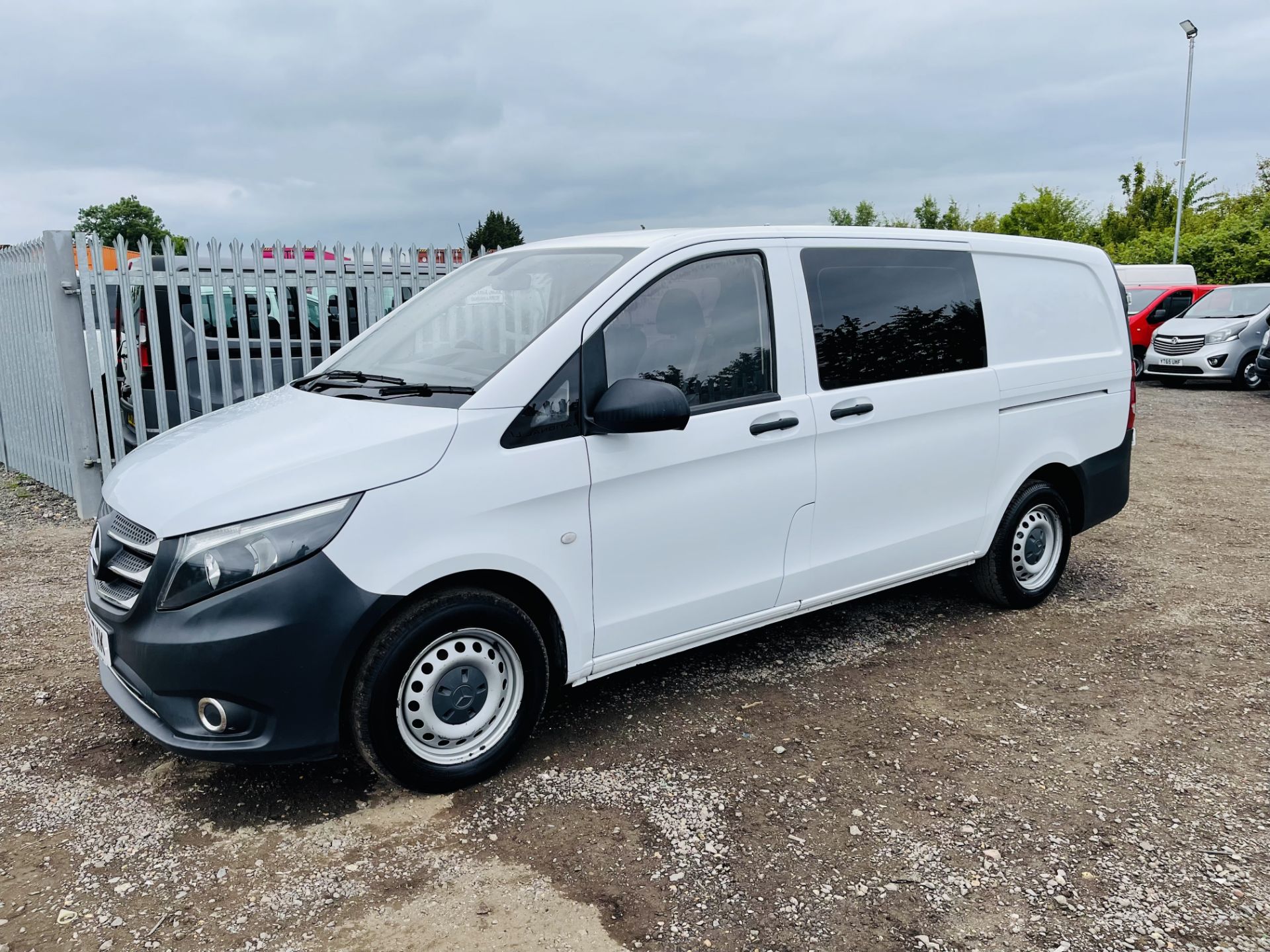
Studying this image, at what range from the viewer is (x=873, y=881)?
2.94 m

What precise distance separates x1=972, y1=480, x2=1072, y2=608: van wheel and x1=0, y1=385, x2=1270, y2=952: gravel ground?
0.29 m

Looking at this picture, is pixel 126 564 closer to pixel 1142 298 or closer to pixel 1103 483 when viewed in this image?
pixel 1103 483

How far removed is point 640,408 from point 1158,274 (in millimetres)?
23774

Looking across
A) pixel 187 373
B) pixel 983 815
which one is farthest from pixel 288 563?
pixel 187 373

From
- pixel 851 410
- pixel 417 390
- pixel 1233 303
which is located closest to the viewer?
pixel 417 390

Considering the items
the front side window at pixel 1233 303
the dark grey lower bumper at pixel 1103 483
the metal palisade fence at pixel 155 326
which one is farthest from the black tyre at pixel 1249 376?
the metal palisade fence at pixel 155 326

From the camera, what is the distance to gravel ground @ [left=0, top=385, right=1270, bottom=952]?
9.05ft

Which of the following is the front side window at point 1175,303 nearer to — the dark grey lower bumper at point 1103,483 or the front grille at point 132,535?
the dark grey lower bumper at point 1103,483

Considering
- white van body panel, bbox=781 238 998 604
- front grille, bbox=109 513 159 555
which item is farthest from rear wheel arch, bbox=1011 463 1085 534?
front grille, bbox=109 513 159 555

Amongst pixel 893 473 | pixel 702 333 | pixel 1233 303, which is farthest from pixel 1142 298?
pixel 702 333

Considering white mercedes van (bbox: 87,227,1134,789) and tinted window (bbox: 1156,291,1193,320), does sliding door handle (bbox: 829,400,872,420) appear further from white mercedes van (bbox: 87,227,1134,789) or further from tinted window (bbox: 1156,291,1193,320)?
tinted window (bbox: 1156,291,1193,320)

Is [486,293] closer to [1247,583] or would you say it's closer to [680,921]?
[680,921]

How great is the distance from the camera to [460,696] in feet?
10.9

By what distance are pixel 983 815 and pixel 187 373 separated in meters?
6.74
